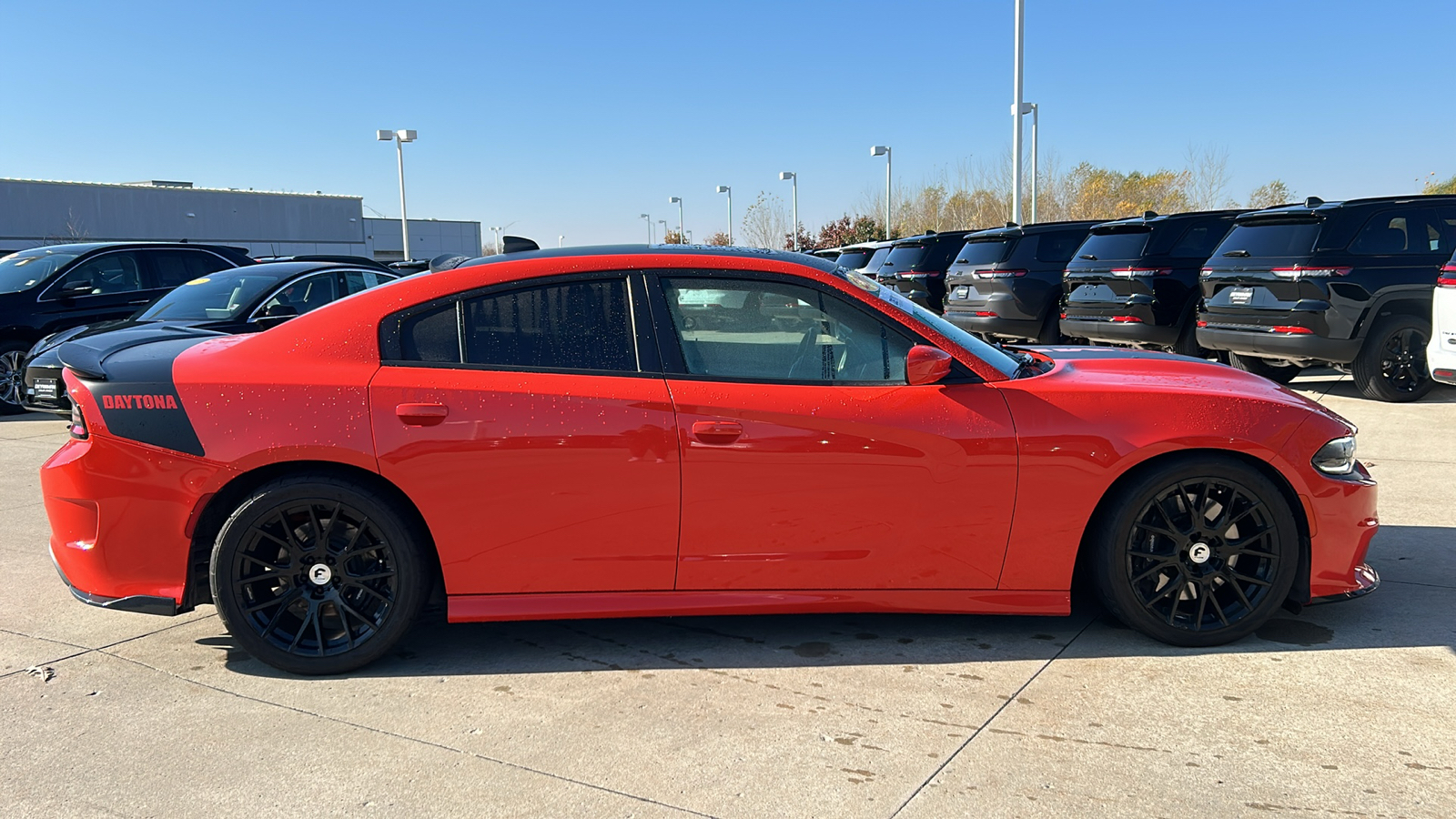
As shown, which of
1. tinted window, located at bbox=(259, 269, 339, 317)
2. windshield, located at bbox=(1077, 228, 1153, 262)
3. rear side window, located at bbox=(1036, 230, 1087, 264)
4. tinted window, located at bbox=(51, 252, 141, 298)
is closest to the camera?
tinted window, located at bbox=(259, 269, 339, 317)

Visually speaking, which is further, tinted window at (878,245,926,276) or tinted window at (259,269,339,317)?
tinted window at (878,245,926,276)

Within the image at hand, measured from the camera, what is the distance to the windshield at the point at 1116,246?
11898mm

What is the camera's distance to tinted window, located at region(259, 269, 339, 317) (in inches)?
381

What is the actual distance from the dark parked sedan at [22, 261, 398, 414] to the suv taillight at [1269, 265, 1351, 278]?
8544 millimetres

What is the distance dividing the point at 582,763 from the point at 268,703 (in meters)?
1.23

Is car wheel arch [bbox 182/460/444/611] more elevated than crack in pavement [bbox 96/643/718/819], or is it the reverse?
car wheel arch [bbox 182/460/444/611]

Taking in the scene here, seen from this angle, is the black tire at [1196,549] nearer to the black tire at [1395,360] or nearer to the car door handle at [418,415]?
the car door handle at [418,415]

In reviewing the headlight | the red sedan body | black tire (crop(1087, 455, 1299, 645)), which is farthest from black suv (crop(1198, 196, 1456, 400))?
black tire (crop(1087, 455, 1299, 645))

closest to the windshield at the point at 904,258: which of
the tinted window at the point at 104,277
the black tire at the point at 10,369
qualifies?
the tinted window at the point at 104,277

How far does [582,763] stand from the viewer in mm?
3115

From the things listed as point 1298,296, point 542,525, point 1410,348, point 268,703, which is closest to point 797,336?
point 542,525

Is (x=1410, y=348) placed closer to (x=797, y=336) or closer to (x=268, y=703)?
(x=797, y=336)

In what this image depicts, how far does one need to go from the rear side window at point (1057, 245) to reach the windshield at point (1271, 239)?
3.81 m

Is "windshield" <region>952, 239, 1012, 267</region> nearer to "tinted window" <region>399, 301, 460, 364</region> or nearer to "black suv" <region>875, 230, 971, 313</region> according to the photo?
"black suv" <region>875, 230, 971, 313</region>
